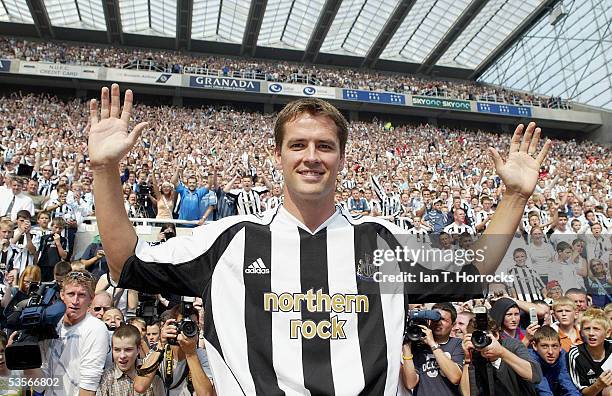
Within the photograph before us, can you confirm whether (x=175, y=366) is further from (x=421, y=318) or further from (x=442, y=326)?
(x=442, y=326)

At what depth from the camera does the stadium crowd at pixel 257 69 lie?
96.2 feet

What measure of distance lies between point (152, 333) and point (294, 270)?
2899 mm

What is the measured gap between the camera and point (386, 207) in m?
10.7

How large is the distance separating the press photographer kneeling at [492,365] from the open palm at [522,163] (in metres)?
1.03

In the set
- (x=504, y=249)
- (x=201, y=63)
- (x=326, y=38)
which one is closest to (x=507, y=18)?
(x=326, y=38)

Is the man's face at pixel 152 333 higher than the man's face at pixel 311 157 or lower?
lower

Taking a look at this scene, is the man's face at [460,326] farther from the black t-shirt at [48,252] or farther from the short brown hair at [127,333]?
the black t-shirt at [48,252]

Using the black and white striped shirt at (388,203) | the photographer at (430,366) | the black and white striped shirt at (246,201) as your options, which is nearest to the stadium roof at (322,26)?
the black and white striped shirt at (388,203)

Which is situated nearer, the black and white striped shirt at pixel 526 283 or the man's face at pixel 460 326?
the man's face at pixel 460 326

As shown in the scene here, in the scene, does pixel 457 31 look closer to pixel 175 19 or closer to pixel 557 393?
pixel 175 19

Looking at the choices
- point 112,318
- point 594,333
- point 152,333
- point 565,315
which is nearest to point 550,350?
point 594,333

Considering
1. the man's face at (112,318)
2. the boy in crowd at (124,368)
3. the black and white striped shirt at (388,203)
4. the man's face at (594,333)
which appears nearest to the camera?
the boy in crowd at (124,368)

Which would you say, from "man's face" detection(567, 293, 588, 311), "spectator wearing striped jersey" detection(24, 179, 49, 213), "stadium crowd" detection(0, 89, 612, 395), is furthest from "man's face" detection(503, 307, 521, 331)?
"spectator wearing striped jersey" detection(24, 179, 49, 213)

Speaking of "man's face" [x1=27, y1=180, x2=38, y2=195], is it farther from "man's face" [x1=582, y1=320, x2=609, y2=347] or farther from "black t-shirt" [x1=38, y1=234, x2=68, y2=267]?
"man's face" [x1=582, y1=320, x2=609, y2=347]
